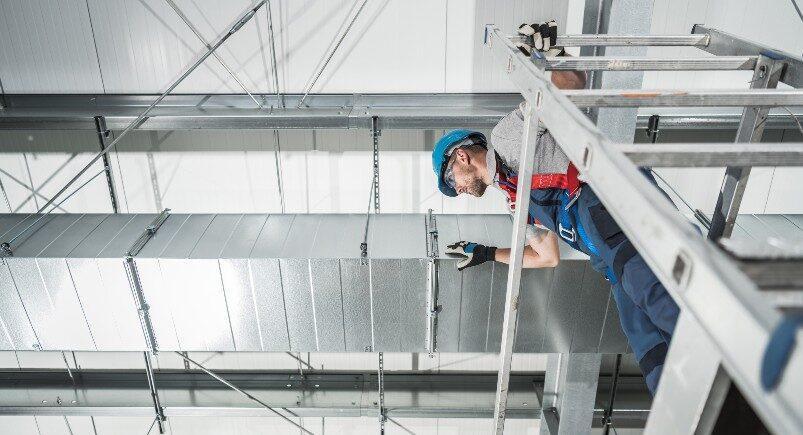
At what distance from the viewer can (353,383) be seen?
18.8 ft

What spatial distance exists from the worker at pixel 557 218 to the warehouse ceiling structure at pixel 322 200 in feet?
0.67

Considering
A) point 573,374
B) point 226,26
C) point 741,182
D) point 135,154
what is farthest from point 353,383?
point 741,182

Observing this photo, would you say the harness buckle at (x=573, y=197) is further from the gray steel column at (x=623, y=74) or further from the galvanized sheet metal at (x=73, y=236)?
the galvanized sheet metal at (x=73, y=236)

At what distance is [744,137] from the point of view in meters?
2.44

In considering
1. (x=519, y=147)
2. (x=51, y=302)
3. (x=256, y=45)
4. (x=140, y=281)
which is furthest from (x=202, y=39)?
(x=519, y=147)

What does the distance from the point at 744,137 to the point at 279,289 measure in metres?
2.88

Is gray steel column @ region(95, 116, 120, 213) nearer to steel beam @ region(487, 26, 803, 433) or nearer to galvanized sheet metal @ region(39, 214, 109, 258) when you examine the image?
galvanized sheet metal @ region(39, 214, 109, 258)

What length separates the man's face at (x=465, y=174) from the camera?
3.07m

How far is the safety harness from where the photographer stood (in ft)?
8.68

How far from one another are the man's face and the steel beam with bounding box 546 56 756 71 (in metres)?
0.79

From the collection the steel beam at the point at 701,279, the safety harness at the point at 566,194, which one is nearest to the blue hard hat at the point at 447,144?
the safety harness at the point at 566,194

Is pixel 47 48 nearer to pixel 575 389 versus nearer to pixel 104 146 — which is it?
pixel 104 146

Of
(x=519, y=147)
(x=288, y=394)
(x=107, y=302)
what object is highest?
(x=519, y=147)

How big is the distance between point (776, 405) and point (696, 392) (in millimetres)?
303
